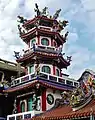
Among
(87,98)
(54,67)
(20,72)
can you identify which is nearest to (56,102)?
(54,67)

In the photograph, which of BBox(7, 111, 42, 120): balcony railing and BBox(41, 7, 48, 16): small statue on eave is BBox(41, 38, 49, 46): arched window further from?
BBox(7, 111, 42, 120): balcony railing

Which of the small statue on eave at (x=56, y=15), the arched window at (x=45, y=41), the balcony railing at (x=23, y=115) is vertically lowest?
the balcony railing at (x=23, y=115)

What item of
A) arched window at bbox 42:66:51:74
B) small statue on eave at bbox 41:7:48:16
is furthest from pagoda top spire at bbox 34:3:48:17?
arched window at bbox 42:66:51:74

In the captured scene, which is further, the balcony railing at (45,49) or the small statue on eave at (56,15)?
the small statue on eave at (56,15)

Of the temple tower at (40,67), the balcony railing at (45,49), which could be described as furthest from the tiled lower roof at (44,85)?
the balcony railing at (45,49)

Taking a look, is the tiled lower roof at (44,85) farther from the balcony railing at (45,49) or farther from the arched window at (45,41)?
the arched window at (45,41)

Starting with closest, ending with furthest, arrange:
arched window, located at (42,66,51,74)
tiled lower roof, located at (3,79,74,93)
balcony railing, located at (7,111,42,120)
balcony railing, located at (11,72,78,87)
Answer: balcony railing, located at (7,111,42,120)
tiled lower roof, located at (3,79,74,93)
balcony railing, located at (11,72,78,87)
arched window, located at (42,66,51,74)

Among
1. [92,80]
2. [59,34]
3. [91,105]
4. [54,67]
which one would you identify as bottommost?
[91,105]

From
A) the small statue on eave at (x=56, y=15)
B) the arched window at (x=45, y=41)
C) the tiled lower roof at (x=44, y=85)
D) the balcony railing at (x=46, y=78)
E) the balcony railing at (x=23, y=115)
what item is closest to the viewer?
the balcony railing at (x=23, y=115)

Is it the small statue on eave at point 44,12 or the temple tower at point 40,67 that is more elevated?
the small statue on eave at point 44,12

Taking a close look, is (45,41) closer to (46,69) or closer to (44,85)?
(46,69)

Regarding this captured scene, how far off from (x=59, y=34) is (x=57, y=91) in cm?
658

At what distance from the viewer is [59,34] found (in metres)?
32.2

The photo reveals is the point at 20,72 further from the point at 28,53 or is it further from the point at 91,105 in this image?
the point at 91,105
